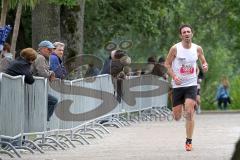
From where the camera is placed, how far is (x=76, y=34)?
101 ft

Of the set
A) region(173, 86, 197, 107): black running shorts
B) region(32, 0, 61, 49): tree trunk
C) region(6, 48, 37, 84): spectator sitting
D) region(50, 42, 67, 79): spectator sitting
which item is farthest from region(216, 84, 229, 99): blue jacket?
region(6, 48, 37, 84): spectator sitting

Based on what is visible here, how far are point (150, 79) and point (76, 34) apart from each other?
2.68m

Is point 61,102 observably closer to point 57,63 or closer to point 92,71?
point 57,63

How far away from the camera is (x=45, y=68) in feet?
58.6

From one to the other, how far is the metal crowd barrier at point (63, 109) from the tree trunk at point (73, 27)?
8.45 feet

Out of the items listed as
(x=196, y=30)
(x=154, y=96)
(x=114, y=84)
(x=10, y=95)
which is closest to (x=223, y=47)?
(x=196, y=30)

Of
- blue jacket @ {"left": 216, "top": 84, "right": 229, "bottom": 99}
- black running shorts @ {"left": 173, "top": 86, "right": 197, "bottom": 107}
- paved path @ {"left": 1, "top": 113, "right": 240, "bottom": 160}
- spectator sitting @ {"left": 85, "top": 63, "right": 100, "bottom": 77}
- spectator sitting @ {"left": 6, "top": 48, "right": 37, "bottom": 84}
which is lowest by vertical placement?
blue jacket @ {"left": 216, "top": 84, "right": 229, "bottom": 99}

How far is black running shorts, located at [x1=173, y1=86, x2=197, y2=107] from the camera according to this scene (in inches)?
639

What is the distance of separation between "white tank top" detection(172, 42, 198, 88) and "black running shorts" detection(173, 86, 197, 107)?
76 mm

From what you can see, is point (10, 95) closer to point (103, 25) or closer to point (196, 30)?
point (103, 25)

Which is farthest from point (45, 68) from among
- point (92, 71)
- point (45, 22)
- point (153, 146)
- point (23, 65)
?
point (45, 22)

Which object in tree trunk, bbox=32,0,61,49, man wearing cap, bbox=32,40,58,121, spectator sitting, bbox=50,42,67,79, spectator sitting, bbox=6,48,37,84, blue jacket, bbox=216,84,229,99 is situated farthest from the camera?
blue jacket, bbox=216,84,229,99

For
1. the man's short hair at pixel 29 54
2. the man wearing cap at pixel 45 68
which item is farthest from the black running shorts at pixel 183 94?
the man's short hair at pixel 29 54

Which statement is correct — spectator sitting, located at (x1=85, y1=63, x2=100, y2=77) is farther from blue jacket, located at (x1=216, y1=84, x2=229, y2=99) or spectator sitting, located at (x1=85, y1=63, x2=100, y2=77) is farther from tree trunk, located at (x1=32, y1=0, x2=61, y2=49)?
blue jacket, located at (x1=216, y1=84, x2=229, y2=99)
